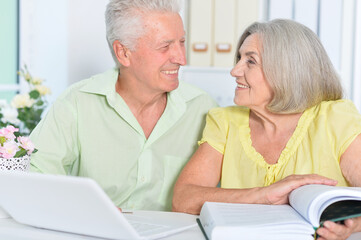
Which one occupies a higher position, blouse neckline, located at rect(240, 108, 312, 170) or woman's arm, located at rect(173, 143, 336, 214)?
blouse neckline, located at rect(240, 108, 312, 170)

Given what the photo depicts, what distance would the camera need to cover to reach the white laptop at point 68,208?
1096 mm

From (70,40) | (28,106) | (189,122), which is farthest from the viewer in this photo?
(70,40)

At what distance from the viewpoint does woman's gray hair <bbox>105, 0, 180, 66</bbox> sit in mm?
2004

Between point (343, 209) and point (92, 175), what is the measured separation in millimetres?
1016

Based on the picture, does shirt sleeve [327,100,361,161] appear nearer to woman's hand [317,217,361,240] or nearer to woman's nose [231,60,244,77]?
woman's nose [231,60,244,77]

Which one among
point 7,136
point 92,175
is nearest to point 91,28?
point 92,175

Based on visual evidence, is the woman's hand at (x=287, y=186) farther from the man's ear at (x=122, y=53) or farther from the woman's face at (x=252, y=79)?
the man's ear at (x=122, y=53)

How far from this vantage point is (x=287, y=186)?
143 centimetres

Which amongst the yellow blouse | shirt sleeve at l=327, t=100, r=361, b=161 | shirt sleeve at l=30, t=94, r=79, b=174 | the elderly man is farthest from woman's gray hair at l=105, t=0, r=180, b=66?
shirt sleeve at l=327, t=100, r=361, b=161

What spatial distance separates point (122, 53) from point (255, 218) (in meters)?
1.02

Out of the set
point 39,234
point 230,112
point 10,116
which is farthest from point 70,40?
point 39,234

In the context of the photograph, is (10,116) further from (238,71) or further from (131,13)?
(238,71)

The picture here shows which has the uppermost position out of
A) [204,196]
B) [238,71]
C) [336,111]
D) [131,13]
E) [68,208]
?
[131,13]

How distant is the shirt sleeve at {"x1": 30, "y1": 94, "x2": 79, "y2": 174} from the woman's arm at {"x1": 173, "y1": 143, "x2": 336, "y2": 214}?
0.42m
